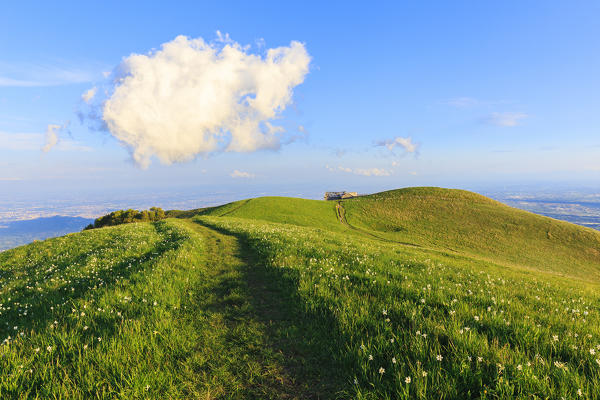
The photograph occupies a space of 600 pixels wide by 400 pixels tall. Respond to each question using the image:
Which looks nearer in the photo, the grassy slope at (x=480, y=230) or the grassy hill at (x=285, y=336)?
the grassy hill at (x=285, y=336)

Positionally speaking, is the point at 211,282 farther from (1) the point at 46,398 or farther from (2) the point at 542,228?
(2) the point at 542,228

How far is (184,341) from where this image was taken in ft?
16.8

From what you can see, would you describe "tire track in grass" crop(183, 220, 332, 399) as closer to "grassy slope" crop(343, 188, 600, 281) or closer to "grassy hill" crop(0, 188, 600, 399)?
"grassy hill" crop(0, 188, 600, 399)

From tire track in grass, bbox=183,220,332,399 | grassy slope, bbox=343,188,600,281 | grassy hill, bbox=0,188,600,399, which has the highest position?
grassy hill, bbox=0,188,600,399

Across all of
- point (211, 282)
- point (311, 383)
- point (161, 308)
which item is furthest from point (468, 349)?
point (211, 282)

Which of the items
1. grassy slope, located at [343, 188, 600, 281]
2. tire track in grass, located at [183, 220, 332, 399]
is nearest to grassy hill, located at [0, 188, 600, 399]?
tire track in grass, located at [183, 220, 332, 399]

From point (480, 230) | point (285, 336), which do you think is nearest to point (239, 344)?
point (285, 336)

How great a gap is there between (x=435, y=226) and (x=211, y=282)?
58979 millimetres

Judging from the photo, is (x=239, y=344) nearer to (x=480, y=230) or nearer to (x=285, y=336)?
(x=285, y=336)

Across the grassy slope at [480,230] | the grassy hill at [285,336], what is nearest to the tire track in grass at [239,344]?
the grassy hill at [285,336]

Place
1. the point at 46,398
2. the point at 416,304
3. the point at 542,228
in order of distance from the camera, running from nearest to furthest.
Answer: the point at 46,398 < the point at 416,304 < the point at 542,228

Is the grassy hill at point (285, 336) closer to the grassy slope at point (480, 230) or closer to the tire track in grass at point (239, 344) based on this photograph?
the tire track in grass at point (239, 344)

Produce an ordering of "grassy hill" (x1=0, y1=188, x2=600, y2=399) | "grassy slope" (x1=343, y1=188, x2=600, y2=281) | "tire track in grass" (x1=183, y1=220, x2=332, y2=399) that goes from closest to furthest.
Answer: "grassy hill" (x1=0, y1=188, x2=600, y2=399), "tire track in grass" (x1=183, y1=220, x2=332, y2=399), "grassy slope" (x1=343, y1=188, x2=600, y2=281)

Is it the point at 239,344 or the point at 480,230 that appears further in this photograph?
the point at 480,230
